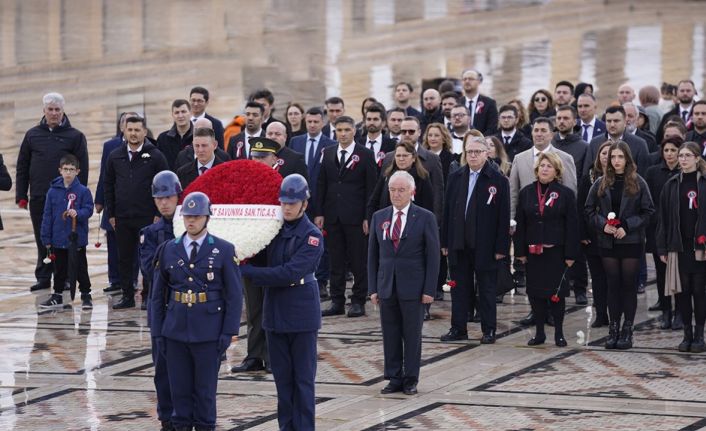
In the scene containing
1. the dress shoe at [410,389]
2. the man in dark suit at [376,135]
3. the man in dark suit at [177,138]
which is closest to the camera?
the dress shoe at [410,389]

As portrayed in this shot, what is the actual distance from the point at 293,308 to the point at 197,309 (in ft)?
2.68

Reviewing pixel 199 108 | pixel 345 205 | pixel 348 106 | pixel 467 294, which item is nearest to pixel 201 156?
pixel 345 205

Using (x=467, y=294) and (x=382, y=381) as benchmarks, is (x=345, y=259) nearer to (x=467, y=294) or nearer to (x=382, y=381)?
(x=467, y=294)

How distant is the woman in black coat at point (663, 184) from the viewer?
52.3 ft

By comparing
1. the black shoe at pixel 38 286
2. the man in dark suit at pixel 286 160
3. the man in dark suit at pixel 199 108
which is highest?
the man in dark suit at pixel 199 108

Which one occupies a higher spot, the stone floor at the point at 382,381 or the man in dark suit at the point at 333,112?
the man in dark suit at the point at 333,112

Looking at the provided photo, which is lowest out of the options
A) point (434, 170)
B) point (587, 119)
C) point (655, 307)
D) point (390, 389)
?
point (390, 389)

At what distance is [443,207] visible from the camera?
52.6ft

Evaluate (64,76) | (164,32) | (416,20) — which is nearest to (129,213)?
(64,76)

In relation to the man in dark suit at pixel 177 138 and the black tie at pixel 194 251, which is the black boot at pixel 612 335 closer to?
the black tie at pixel 194 251

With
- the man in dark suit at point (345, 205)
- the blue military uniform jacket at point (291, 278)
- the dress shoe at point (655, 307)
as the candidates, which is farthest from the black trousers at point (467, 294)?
the blue military uniform jacket at point (291, 278)

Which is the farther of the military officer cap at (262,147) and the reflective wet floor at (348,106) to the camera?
the military officer cap at (262,147)

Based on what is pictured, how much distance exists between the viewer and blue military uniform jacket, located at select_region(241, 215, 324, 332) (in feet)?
38.8

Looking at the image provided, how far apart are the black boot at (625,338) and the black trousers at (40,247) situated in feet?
21.3
